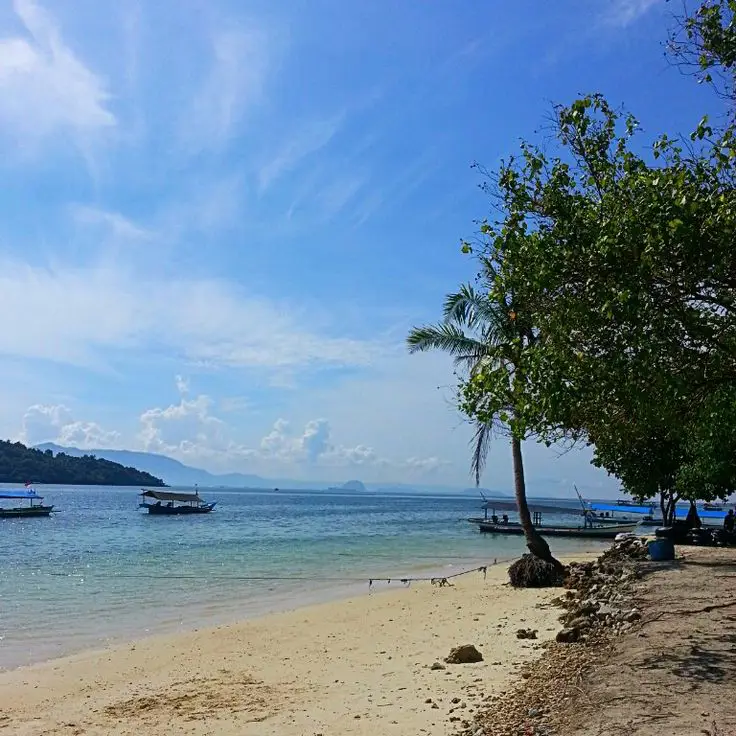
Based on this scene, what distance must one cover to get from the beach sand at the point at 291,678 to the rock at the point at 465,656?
17 centimetres

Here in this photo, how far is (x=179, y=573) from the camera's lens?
2506 centimetres

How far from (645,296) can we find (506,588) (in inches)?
485

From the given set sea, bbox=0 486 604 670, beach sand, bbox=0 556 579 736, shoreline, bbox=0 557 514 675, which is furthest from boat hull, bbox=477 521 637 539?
beach sand, bbox=0 556 579 736

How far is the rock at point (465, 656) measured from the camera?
9.21 meters

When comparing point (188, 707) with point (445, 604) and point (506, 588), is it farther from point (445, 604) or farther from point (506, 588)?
point (506, 588)

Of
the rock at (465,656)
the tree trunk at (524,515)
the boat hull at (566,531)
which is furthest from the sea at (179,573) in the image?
the rock at (465,656)

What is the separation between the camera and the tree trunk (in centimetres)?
1831

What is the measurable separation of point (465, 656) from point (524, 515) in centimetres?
1058

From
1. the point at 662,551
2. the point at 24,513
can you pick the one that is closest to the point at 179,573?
the point at 662,551

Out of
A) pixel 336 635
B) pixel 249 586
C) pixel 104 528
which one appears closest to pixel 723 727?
pixel 336 635

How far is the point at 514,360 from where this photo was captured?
8.71m

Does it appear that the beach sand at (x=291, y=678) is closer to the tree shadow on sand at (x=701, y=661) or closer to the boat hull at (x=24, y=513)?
the tree shadow on sand at (x=701, y=661)

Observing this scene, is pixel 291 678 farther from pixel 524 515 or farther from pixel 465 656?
pixel 524 515

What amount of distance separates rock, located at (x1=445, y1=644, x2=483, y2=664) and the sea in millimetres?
7428
